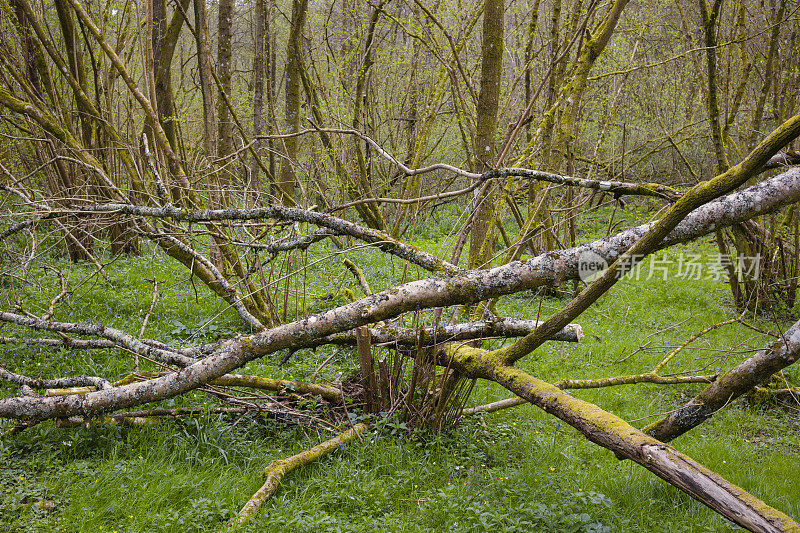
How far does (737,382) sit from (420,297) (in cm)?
198

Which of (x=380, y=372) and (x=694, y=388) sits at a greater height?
(x=380, y=372)

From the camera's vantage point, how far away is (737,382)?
126 inches

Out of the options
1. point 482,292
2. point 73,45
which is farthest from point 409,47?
point 482,292

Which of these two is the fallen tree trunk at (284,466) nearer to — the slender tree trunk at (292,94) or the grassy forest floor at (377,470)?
the grassy forest floor at (377,470)

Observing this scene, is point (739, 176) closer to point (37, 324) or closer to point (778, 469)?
point (778, 469)

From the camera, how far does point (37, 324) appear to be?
436 centimetres

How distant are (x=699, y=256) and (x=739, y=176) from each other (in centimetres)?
805

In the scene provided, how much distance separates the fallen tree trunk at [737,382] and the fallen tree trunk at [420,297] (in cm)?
82

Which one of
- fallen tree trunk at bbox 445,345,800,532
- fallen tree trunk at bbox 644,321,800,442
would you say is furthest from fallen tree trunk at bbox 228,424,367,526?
fallen tree trunk at bbox 644,321,800,442

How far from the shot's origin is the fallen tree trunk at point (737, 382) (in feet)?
10.1

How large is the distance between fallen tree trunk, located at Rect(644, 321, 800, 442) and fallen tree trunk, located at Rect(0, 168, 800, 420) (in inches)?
32.3

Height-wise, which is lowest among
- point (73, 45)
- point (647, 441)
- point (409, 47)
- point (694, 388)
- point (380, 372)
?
point (694, 388)

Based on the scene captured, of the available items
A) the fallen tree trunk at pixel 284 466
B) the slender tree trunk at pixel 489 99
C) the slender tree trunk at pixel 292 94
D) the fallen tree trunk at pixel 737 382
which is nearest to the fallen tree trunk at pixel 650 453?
the fallen tree trunk at pixel 737 382

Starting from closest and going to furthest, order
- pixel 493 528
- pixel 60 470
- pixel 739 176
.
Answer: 1. pixel 739 176
2. pixel 493 528
3. pixel 60 470
